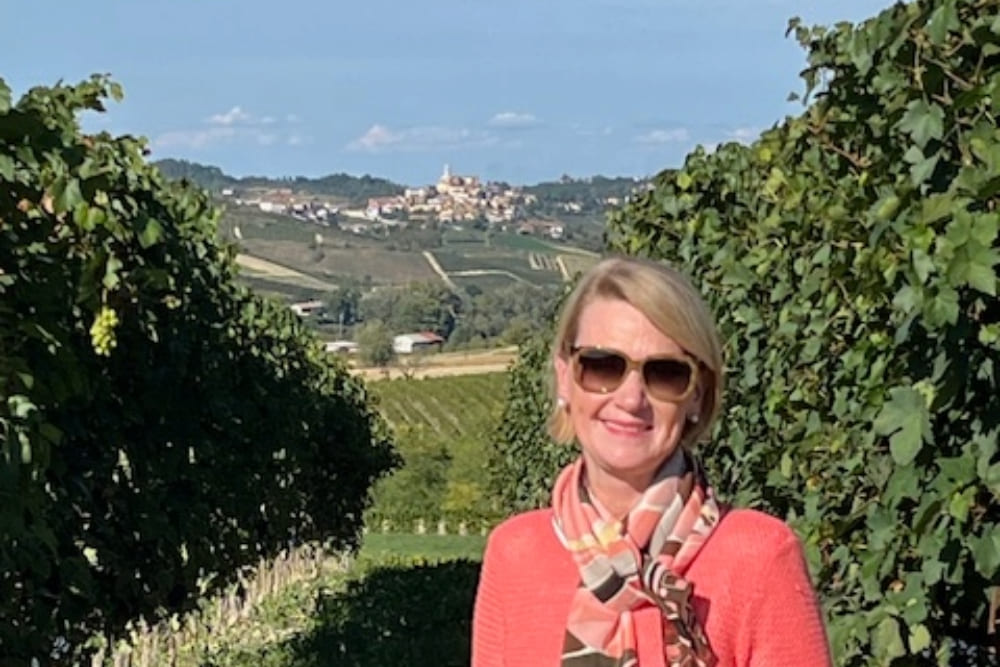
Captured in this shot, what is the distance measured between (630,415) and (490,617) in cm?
39

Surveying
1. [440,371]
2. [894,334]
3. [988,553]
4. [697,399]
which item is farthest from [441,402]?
[697,399]

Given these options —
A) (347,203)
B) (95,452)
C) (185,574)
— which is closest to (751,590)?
(95,452)

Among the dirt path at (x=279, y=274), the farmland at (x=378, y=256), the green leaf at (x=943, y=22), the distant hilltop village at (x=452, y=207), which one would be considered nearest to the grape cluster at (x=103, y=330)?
the green leaf at (x=943, y=22)

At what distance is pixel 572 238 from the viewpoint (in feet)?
468

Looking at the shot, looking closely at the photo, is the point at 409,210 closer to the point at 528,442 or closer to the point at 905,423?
the point at 528,442

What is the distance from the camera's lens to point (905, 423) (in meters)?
3.19

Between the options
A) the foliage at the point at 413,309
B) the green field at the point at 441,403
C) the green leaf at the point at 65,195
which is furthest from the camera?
the foliage at the point at 413,309

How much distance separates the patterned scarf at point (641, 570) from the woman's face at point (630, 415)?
0.11ft

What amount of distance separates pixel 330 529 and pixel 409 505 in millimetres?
27136

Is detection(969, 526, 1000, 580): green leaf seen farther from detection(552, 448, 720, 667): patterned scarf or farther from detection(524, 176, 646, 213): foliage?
detection(524, 176, 646, 213): foliage

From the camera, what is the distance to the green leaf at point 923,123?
3229 millimetres

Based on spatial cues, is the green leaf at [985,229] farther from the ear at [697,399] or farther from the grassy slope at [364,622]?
the grassy slope at [364,622]

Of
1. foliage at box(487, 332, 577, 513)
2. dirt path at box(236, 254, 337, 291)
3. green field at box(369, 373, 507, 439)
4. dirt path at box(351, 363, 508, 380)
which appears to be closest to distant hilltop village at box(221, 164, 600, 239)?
dirt path at box(236, 254, 337, 291)

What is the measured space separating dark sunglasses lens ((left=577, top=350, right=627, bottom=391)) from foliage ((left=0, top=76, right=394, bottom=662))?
1264 millimetres
